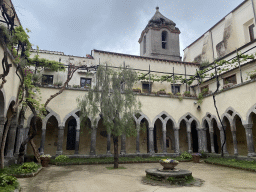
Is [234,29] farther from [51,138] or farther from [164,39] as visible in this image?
[51,138]

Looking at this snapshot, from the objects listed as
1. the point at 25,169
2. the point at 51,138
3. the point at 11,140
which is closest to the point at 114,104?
the point at 25,169

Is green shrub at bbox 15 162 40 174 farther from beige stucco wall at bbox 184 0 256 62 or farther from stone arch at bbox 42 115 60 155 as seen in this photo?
beige stucco wall at bbox 184 0 256 62

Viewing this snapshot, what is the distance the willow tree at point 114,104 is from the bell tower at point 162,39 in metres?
14.9

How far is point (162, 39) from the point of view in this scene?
26859 millimetres

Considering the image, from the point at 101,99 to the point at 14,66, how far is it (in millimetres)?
4730

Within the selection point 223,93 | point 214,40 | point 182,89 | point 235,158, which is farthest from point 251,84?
point 214,40

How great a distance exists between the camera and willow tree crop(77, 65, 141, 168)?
405 inches

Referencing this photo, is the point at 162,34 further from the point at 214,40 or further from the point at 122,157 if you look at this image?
the point at 122,157

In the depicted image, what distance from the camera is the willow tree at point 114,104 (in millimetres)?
10281

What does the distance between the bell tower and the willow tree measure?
14.9m

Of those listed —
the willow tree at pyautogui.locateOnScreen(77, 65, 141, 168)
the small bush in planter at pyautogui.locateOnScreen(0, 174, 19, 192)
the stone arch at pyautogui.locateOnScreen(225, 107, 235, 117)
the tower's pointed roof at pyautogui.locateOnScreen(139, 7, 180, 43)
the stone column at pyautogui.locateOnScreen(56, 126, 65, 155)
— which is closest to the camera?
the small bush in planter at pyautogui.locateOnScreen(0, 174, 19, 192)

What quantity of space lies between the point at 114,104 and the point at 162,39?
752 inches

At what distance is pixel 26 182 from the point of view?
7.21 m

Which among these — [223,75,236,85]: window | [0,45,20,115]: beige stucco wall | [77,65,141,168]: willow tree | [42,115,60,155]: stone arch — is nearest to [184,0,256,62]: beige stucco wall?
[223,75,236,85]: window
